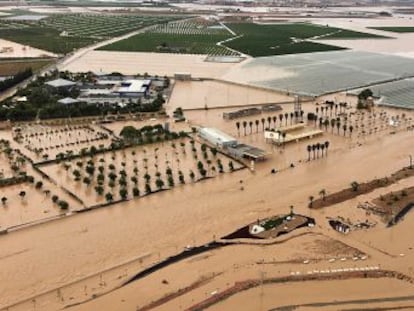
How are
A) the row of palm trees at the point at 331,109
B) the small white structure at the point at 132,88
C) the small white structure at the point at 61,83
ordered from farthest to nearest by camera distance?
the small white structure at the point at 61,83
the small white structure at the point at 132,88
the row of palm trees at the point at 331,109

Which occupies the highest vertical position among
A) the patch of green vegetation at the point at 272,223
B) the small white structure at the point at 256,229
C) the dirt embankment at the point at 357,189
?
the dirt embankment at the point at 357,189

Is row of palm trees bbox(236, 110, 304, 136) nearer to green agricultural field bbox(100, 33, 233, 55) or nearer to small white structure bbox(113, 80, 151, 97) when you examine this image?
small white structure bbox(113, 80, 151, 97)

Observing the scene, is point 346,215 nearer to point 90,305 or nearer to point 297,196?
point 297,196

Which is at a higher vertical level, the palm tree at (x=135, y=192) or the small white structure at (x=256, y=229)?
the palm tree at (x=135, y=192)

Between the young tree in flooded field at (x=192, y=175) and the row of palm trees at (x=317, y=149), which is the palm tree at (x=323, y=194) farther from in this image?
the young tree in flooded field at (x=192, y=175)

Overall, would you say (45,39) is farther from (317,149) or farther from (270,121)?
(317,149)

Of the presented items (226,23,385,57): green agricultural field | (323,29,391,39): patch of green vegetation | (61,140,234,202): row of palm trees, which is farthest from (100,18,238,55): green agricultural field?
(61,140,234,202): row of palm trees

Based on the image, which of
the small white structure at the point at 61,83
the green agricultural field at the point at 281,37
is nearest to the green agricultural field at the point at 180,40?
the green agricultural field at the point at 281,37

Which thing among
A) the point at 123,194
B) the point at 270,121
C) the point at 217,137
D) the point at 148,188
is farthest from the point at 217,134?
the point at 123,194
